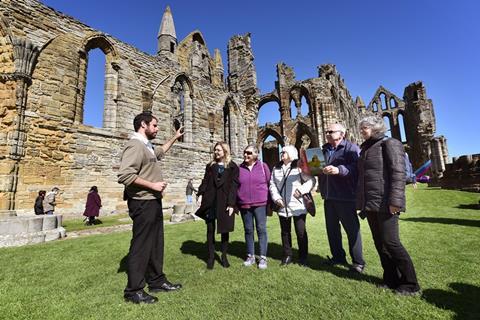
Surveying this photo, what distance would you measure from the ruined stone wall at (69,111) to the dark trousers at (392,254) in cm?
1074

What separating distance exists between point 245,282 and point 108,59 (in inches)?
509

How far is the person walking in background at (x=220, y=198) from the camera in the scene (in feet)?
12.6

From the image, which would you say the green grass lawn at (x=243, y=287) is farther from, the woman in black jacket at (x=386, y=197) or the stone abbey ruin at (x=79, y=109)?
the stone abbey ruin at (x=79, y=109)

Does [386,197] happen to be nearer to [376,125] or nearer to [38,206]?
[376,125]

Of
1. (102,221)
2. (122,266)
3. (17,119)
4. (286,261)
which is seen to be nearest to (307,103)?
(102,221)

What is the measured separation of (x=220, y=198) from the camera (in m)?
3.89

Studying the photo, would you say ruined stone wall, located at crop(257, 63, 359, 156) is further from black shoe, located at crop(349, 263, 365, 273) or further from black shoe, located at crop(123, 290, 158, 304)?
black shoe, located at crop(123, 290, 158, 304)

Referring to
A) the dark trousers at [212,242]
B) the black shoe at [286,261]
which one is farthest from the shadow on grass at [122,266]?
the black shoe at [286,261]

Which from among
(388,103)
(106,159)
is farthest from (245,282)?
(388,103)

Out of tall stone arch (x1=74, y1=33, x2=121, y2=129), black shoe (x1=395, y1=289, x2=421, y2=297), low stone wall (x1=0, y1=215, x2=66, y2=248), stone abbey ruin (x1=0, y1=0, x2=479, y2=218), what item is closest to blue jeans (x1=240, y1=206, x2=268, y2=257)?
black shoe (x1=395, y1=289, x2=421, y2=297)

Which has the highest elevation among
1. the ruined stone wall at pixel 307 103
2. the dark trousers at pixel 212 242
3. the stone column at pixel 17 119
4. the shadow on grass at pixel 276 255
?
the ruined stone wall at pixel 307 103

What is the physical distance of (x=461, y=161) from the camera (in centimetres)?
1498

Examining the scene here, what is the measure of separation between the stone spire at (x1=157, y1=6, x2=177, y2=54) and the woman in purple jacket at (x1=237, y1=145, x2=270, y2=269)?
17402 mm

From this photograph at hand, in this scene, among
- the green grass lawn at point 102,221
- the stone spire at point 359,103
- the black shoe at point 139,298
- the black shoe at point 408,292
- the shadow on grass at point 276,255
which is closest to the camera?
the black shoe at point 408,292
